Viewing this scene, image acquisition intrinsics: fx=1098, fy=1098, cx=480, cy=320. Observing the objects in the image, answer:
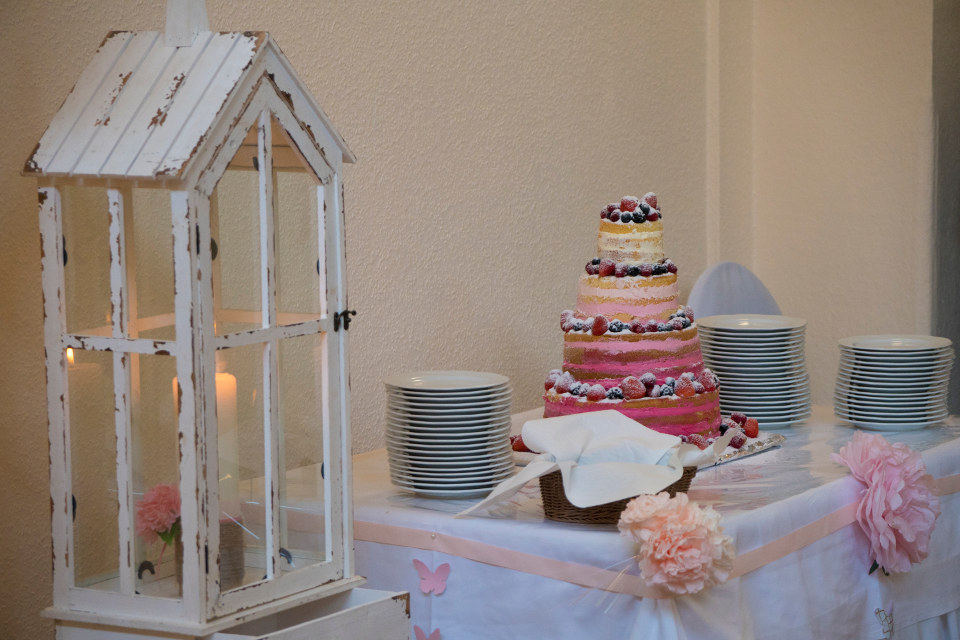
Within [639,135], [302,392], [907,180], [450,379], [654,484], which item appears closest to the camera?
[302,392]

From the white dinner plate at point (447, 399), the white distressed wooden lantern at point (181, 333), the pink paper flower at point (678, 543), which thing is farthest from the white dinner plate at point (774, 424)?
the white distressed wooden lantern at point (181, 333)

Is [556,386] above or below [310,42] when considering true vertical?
below

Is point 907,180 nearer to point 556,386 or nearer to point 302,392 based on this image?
point 556,386

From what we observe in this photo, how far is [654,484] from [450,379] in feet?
1.34

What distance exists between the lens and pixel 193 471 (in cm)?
104

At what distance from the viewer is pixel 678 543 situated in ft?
4.00

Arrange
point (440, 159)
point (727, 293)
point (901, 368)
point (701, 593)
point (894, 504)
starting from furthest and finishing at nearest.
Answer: point (727, 293), point (440, 159), point (901, 368), point (894, 504), point (701, 593)

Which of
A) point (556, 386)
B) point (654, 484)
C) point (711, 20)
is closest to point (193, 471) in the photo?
point (654, 484)

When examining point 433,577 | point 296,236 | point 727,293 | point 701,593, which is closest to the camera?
point 296,236

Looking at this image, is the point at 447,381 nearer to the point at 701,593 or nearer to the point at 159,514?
the point at 701,593

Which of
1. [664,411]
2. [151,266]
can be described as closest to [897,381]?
[664,411]

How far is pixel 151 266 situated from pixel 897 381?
1383 mm

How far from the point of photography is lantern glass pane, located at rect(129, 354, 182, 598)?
1.06m

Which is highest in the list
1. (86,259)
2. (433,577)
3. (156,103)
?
(156,103)
